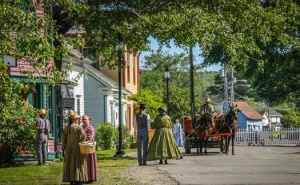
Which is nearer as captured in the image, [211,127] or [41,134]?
[41,134]

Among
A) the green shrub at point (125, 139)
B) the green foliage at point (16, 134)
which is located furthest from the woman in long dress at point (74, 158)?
the green shrub at point (125, 139)

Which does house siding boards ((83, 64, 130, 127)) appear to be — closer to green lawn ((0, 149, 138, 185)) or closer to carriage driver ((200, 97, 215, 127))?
carriage driver ((200, 97, 215, 127))

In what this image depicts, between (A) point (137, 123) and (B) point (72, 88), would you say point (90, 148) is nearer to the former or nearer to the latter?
(A) point (137, 123)

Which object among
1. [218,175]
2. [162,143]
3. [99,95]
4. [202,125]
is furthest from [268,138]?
[218,175]

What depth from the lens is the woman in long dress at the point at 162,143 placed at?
23.4 metres

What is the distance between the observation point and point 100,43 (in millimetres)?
31062

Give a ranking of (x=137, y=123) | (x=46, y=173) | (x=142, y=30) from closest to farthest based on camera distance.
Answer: (x=46, y=173)
(x=137, y=123)
(x=142, y=30)

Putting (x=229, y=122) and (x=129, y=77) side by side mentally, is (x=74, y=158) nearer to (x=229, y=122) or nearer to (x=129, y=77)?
(x=229, y=122)

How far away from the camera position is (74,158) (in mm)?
16359

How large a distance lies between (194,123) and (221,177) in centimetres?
1302

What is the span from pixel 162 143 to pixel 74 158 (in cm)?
728

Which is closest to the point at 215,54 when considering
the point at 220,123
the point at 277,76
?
the point at 277,76

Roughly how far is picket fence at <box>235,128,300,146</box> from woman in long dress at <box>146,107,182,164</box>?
2933 cm

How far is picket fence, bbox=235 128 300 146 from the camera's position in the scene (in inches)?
2053
